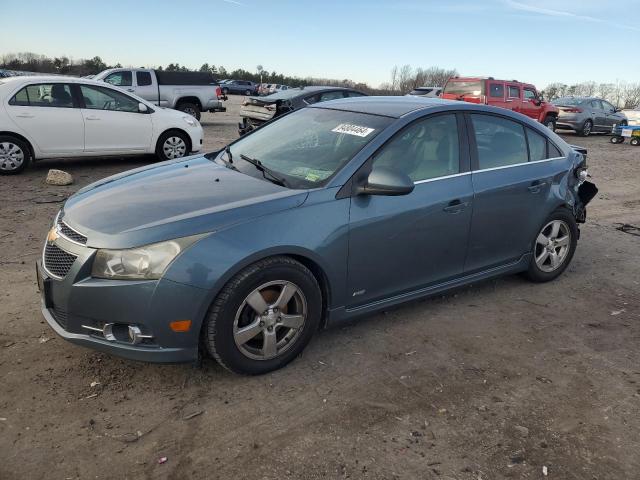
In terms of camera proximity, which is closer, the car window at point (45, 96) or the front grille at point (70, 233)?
the front grille at point (70, 233)

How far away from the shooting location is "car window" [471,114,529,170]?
4.14 m

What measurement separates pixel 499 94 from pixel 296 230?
17.1m

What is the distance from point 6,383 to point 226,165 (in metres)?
1.97

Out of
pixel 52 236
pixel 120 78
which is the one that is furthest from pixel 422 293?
pixel 120 78

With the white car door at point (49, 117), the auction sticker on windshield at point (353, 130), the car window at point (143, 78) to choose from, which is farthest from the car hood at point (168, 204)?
the car window at point (143, 78)

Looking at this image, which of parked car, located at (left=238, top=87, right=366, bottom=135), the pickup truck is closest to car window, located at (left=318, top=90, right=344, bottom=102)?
parked car, located at (left=238, top=87, right=366, bottom=135)

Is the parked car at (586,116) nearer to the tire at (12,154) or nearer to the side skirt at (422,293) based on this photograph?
the side skirt at (422,293)

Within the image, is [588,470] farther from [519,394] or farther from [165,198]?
[165,198]

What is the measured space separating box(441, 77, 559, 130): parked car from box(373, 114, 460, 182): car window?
14434 mm

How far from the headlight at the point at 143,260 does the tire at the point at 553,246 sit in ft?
10.5

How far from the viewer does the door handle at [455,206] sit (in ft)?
12.5

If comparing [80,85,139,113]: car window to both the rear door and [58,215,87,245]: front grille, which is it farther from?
the rear door

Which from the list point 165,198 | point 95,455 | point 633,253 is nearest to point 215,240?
point 165,198

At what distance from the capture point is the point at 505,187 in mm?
4195
